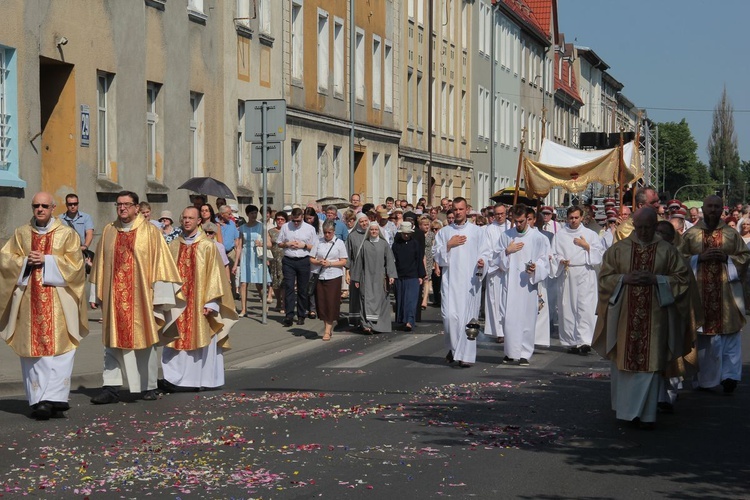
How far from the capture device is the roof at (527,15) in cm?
6844

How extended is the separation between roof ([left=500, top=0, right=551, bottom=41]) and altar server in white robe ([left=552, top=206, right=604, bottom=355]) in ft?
151

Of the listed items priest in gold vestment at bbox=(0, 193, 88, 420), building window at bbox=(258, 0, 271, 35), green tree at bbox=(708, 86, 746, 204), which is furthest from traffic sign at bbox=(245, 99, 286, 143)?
green tree at bbox=(708, 86, 746, 204)

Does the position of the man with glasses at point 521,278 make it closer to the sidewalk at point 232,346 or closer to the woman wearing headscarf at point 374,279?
the sidewalk at point 232,346

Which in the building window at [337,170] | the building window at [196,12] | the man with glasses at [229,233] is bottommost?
the man with glasses at [229,233]

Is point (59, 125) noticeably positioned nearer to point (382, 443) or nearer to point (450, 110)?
point (382, 443)

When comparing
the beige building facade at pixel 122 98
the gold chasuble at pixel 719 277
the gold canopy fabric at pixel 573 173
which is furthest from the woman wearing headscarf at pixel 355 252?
the gold canopy fabric at pixel 573 173

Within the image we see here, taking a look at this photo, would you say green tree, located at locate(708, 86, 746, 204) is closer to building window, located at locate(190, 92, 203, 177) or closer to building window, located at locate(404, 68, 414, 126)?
building window, located at locate(404, 68, 414, 126)

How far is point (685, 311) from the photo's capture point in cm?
1109

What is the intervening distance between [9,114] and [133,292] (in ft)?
28.7

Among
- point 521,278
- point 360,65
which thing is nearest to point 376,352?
point 521,278

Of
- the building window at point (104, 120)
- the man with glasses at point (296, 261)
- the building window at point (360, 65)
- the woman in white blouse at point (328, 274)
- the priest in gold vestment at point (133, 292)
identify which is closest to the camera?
the priest in gold vestment at point (133, 292)

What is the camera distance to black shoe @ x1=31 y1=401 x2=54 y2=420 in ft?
36.8

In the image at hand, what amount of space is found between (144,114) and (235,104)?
5.47 m

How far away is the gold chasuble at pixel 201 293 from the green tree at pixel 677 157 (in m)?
137
